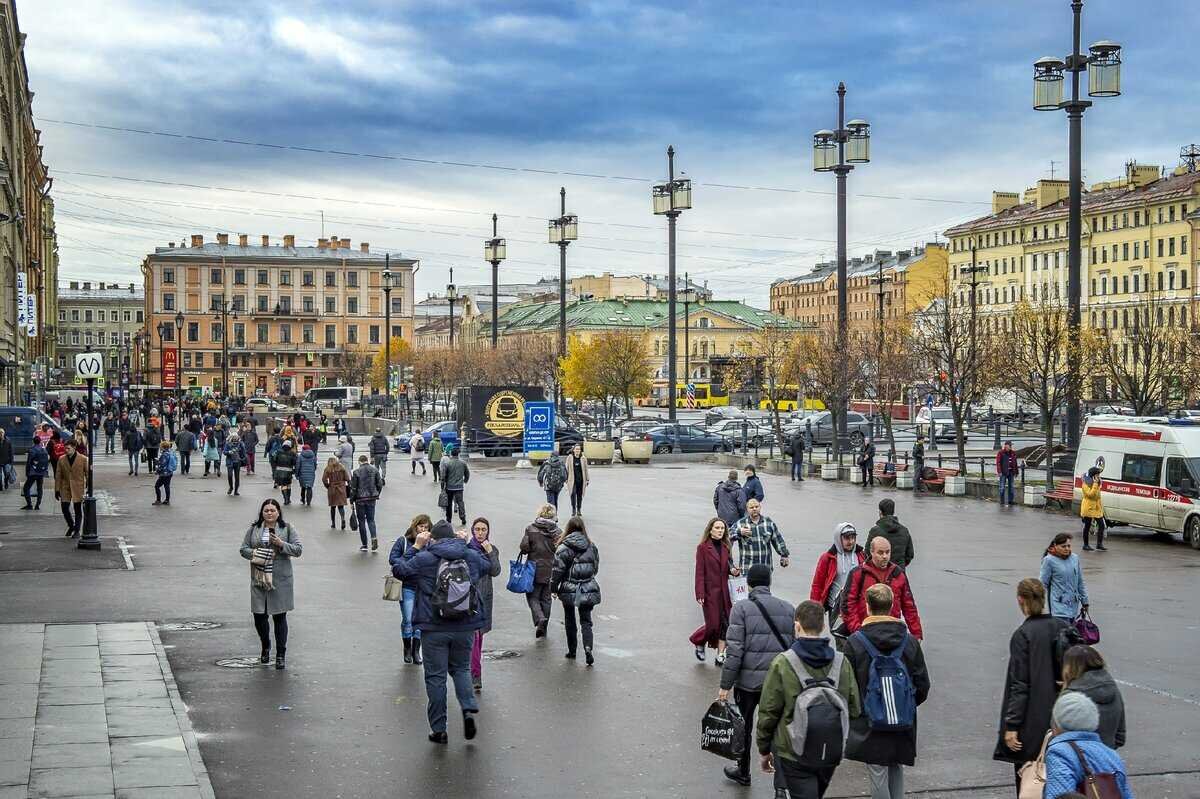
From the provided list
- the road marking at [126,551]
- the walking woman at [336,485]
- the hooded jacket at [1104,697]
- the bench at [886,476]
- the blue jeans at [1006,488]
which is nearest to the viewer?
the hooded jacket at [1104,697]

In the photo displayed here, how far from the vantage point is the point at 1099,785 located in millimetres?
6582

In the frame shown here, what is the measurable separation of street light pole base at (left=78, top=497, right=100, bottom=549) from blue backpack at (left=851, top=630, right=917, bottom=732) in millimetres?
18035

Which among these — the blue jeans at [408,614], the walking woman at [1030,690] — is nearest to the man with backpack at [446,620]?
the blue jeans at [408,614]

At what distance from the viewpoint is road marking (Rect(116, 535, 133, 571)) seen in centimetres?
2222

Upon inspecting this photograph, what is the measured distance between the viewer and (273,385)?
15650 centimetres

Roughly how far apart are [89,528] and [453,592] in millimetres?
14691

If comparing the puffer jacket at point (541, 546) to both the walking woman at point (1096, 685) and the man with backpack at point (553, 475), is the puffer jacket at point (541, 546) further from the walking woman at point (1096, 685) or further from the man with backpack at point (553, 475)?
the man with backpack at point (553, 475)

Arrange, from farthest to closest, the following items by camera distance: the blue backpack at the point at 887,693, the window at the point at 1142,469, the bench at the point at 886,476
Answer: the bench at the point at 886,476
the window at the point at 1142,469
the blue backpack at the point at 887,693

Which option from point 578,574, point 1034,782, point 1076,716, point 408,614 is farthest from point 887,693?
point 408,614

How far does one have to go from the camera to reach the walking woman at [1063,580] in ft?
42.3

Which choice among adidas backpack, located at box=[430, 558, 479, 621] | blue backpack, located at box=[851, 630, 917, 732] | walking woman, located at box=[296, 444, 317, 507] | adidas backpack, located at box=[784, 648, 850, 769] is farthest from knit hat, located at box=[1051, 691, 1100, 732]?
walking woman, located at box=[296, 444, 317, 507]

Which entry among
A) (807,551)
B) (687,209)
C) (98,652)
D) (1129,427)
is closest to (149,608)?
(98,652)

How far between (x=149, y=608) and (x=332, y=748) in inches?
302

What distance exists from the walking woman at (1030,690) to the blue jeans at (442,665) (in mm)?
4246
